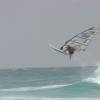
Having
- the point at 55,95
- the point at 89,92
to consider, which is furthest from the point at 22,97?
the point at 89,92

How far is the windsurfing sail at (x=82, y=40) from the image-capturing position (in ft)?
20.0

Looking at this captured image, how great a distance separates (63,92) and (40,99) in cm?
389

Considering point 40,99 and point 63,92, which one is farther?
point 63,92

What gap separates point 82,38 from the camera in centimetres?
612

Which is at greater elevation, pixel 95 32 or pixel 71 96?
pixel 71 96

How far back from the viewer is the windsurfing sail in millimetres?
6094

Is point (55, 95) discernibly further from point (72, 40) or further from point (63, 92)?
point (72, 40)

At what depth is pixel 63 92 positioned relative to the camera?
1185 inches

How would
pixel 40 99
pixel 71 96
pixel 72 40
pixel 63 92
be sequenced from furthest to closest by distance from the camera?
1. pixel 63 92
2. pixel 71 96
3. pixel 40 99
4. pixel 72 40

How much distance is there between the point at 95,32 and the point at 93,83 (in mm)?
28980

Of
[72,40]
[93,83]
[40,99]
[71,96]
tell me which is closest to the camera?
[72,40]

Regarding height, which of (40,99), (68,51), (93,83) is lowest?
(68,51)

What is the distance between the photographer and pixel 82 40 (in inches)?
239

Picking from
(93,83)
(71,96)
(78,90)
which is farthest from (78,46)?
(93,83)
